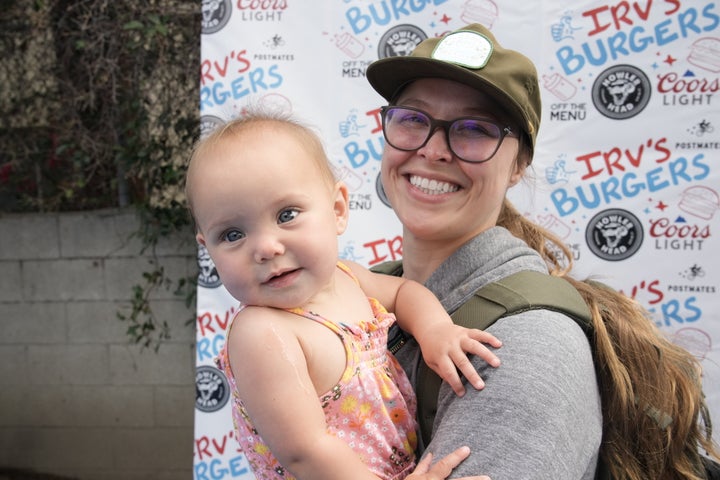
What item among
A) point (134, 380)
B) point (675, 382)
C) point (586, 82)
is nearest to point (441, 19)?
point (586, 82)

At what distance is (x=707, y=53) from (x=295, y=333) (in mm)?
2390

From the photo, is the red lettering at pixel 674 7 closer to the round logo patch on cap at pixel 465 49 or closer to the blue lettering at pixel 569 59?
the blue lettering at pixel 569 59

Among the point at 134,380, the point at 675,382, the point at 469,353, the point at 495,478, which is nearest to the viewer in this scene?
the point at 495,478

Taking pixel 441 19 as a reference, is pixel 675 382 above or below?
below

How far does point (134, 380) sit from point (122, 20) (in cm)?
216

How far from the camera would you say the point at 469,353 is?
3.45 ft

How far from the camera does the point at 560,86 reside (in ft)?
8.92

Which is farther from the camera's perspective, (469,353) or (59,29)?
(59,29)

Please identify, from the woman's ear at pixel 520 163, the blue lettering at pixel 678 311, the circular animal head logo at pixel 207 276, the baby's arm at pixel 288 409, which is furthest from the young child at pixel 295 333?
the blue lettering at pixel 678 311

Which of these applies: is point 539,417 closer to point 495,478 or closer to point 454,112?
point 495,478

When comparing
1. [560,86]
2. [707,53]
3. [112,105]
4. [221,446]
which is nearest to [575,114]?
[560,86]

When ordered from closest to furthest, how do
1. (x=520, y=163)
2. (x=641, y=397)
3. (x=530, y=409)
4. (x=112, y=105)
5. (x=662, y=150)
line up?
(x=530, y=409) < (x=641, y=397) < (x=520, y=163) < (x=662, y=150) < (x=112, y=105)

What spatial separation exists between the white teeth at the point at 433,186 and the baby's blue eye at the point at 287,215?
0.39 meters

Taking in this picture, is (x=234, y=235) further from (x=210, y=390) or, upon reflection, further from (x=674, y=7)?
(x=674, y=7)
